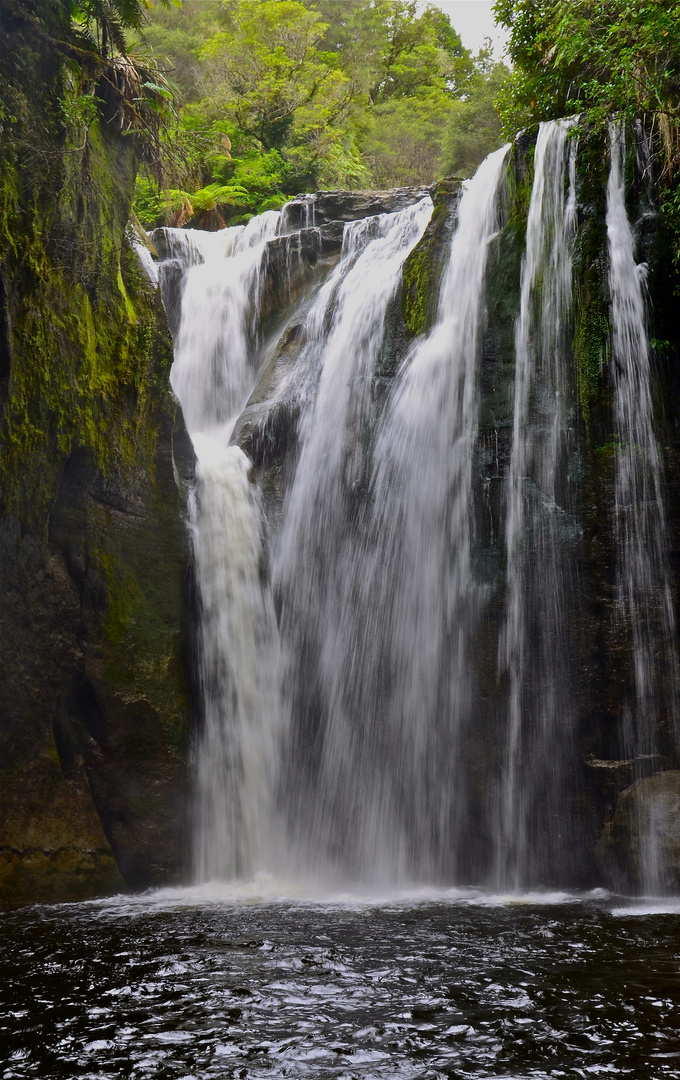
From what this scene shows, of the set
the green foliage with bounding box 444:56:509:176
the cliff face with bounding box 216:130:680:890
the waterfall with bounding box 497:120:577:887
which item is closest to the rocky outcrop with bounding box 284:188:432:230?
the waterfall with bounding box 497:120:577:887

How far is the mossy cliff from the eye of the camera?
24.2ft

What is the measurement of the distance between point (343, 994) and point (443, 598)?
476 centimetres

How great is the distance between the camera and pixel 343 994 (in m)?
4.45

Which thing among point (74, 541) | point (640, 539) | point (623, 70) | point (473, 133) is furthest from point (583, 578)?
point (473, 133)

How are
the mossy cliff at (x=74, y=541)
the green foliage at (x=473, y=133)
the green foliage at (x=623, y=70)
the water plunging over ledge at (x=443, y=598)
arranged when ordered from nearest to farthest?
1. the mossy cliff at (x=74, y=541)
2. the water plunging over ledge at (x=443, y=598)
3. the green foliage at (x=623, y=70)
4. the green foliage at (x=473, y=133)

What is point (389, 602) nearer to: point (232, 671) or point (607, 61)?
point (232, 671)

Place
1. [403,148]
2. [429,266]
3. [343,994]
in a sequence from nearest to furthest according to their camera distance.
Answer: [343,994], [429,266], [403,148]

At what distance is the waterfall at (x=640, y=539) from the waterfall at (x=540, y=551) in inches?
20.2

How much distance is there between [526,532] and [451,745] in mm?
2405

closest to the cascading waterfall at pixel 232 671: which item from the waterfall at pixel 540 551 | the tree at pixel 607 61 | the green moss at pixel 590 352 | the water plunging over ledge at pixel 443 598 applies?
the water plunging over ledge at pixel 443 598

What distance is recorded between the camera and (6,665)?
7320 millimetres

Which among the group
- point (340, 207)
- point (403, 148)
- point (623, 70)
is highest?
point (403, 148)

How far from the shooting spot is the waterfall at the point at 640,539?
7.51 meters

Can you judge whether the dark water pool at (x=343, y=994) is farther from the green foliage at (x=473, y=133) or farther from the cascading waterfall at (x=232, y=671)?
the green foliage at (x=473, y=133)
